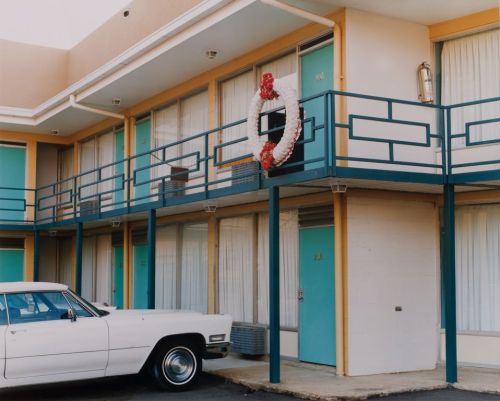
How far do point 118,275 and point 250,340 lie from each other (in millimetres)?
6667

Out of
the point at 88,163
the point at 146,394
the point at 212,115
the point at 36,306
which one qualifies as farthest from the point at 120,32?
the point at 146,394

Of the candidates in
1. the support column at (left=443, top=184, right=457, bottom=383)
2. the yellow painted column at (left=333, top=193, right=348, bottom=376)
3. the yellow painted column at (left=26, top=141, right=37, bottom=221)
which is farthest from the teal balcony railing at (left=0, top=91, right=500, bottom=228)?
the yellow painted column at (left=26, top=141, right=37, bottom=221)

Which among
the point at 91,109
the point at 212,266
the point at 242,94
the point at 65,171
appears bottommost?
the point at 212,266

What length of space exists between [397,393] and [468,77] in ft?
16.6

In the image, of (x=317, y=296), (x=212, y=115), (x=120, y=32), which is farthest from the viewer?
(x=120, y=32)

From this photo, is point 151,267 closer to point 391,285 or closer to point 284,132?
point 391,285

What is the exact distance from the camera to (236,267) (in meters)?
13.8

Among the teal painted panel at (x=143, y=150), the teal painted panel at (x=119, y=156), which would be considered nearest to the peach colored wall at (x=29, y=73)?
the teal painted panel at (x=119, y=156)

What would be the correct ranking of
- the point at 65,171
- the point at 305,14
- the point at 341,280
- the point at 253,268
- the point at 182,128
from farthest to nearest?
the point at 65,171 → the point at 182,128 → the point at 253,268 → the point at 305,14 → the point at 341,280

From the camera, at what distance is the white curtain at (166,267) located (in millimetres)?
15803

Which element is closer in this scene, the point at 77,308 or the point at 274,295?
the point at 77,308

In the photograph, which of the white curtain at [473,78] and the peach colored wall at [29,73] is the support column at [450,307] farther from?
the peach colored wall at [29,73]

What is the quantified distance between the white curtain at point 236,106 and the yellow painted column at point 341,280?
3086 mm

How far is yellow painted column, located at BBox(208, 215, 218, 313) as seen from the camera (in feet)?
46.6
